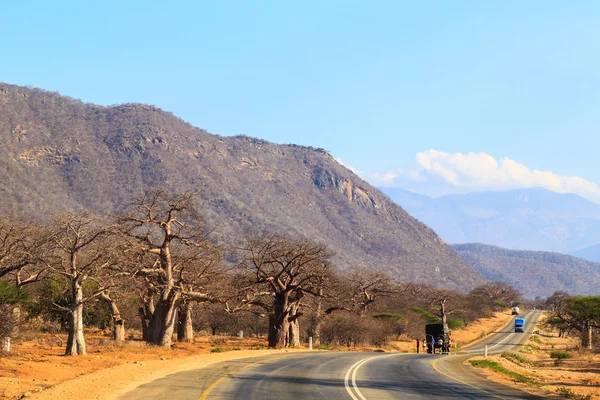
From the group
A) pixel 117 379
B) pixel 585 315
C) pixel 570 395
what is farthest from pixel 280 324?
pixel 585 315

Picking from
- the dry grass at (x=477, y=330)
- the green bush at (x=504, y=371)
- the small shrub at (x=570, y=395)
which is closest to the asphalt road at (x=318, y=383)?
the small shrub at (x=570, y=395)

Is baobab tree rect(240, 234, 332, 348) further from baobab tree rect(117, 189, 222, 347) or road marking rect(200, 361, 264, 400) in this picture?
road marking rect(200, 361, 264, 400)

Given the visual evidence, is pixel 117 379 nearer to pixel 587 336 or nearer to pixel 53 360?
pixel 53 360

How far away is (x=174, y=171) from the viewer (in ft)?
513

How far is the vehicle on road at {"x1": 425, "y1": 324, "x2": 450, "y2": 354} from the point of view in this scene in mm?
51119

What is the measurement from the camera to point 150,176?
497ft

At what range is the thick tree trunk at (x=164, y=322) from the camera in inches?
1395

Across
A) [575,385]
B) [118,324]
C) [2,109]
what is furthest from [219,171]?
[575,385]

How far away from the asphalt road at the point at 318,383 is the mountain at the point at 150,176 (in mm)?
89057

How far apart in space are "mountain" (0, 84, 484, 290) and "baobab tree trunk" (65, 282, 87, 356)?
83.6 m

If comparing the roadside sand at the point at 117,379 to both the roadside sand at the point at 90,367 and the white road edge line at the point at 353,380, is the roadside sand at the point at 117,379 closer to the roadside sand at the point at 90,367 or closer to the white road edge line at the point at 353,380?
the roadside sand at the point at 90,367

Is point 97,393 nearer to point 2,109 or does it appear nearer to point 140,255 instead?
point 140,255

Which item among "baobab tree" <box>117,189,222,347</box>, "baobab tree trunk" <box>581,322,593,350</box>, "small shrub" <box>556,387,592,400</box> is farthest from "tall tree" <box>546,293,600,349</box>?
"small shrub" <box>556,387,592,400</box>

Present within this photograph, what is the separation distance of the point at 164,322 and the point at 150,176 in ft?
395
